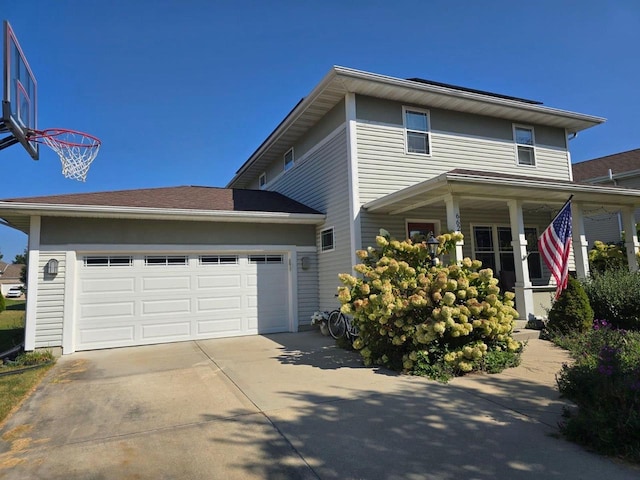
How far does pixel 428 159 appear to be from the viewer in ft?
34.2

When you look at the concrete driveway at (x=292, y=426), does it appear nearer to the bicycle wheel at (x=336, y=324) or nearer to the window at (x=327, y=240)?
the bicycle wheel at (x=336, y=324)

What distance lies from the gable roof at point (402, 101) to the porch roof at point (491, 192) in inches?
99.9

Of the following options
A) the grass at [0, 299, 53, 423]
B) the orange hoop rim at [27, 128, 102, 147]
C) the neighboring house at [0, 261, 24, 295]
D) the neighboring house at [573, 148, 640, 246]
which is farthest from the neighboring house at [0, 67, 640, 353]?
the neighboring house at [0, 261, 24, 295]

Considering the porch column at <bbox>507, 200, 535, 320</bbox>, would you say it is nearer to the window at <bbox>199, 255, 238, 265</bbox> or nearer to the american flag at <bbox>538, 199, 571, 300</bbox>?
the american flag at <bbox>538, 199, 571, 300</bbox>

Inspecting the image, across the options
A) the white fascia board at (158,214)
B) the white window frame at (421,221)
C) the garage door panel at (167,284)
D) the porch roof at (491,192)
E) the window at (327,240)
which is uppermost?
the porch roof at (491,192)

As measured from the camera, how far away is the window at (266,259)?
10.3 metres

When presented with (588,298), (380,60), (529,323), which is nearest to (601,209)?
(588,298)

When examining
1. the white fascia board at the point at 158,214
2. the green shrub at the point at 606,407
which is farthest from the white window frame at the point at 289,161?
the green shrub at the point at 606,407

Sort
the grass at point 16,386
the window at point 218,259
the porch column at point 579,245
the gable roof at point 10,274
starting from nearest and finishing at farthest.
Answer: the grass at point 16,386
the porch column at point 579,245
the window at point 218,259
the gable roof at point 10,274

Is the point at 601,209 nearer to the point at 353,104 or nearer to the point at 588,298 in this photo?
the point at 588,298

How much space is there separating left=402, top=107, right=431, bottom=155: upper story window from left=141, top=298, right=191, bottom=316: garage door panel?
671 cm

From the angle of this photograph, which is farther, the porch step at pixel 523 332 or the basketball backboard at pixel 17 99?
the porch step at pixel 523 332

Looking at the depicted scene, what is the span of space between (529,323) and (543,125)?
6.81 meters

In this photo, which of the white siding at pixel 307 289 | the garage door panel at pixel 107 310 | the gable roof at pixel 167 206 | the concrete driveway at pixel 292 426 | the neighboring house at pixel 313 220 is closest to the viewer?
the concrete driveway at pixel 292 426
